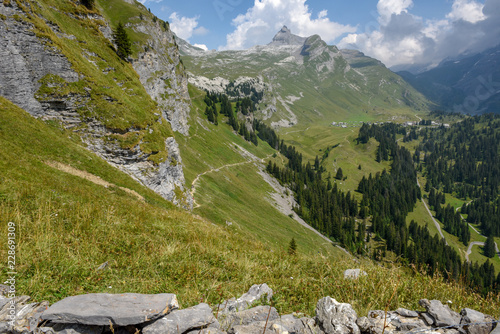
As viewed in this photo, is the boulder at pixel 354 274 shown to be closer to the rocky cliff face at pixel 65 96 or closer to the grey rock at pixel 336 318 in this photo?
the grey rock at pixel 336 318

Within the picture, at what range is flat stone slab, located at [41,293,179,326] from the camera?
3.71 m

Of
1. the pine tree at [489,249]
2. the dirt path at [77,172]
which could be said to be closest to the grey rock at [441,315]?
the dirt path at [77,172]

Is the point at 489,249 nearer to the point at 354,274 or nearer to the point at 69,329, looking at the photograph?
the point at 354,274

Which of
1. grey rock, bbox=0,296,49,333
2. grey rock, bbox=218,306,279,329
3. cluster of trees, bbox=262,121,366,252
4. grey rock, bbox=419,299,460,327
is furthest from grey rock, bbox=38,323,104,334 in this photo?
cluster of trees, bbox=262,121,366,252

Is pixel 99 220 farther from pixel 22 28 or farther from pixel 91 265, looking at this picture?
pixel 22 28

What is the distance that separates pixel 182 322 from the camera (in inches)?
166

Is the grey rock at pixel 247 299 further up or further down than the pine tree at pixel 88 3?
further down

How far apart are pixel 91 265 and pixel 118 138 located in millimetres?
32897

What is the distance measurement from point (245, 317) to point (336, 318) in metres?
1.91

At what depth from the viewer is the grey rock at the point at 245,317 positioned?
479 cm

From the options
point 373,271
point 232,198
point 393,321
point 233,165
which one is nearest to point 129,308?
point 393,321

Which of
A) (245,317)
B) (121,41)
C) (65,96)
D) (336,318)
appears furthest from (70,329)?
(121,41)

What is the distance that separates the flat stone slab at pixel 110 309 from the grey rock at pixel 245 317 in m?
1.09

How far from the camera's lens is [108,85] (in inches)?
1451
